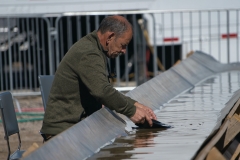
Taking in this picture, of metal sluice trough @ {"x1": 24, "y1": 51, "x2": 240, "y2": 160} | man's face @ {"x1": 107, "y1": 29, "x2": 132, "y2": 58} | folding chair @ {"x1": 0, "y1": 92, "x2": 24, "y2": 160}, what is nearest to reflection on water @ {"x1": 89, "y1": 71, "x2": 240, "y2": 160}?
metal sluice trough @ {"x1": 24, "y1": 51, "x2": 240, "y2": 160}

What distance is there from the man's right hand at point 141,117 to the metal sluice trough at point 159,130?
104 millimetres

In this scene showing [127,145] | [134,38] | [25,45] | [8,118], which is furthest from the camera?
[25,45]

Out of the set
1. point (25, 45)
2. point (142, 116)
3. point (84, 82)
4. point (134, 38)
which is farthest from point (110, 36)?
point (25, 45)

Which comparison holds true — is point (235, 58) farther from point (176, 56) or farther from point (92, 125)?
point (92, 125)

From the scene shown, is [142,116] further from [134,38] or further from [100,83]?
[134,38]

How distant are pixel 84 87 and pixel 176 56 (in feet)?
31.5

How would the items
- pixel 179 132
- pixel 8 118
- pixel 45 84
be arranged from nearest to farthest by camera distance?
pixel 179 132 < pixel 8 118 < pixel 45 84

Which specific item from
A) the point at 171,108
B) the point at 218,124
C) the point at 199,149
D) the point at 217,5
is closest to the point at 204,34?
the point at 217,5

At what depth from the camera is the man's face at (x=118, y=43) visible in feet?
15.6

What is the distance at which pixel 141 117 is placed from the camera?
4.62 metres

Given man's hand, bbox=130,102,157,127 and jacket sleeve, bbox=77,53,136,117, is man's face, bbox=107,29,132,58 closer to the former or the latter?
jacket sleeve, bbox=77,53,136,117

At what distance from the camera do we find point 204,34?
45.1 ft

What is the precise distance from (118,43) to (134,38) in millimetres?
7991

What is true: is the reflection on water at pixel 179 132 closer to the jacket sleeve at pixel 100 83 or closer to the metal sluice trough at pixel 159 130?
the metal sluice trough at pixel 159 130
